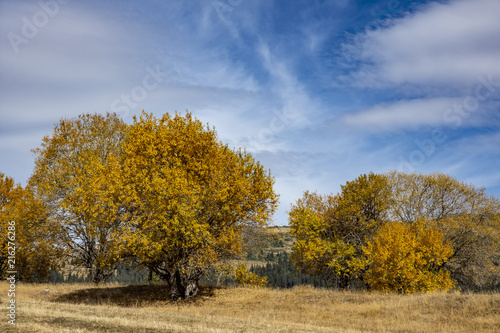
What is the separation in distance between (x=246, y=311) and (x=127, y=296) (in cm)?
1069

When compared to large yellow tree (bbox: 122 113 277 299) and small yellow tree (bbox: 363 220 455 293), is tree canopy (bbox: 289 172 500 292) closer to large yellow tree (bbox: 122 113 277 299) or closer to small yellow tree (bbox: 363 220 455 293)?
small yellow tree (bbox: 363 220 455 293)

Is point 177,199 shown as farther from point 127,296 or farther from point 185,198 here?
point 127,296

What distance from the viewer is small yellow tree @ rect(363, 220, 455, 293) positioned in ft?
112

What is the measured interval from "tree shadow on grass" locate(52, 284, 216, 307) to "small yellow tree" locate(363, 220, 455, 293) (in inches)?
654

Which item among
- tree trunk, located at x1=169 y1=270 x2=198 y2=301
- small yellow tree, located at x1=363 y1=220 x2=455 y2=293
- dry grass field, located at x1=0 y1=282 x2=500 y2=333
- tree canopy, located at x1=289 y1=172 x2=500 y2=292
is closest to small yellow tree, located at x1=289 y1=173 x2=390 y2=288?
tree canopy, located at x1=289 y1=172 x2=500 y2=292

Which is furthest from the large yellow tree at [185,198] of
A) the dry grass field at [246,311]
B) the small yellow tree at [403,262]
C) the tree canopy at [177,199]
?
the small yellow tree at [403,262]

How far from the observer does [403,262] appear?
3394 centimetres

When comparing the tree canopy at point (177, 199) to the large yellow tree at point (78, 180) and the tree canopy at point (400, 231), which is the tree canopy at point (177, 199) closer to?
the large yellow tree at point (78, 180)

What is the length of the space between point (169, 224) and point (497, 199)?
4298 centimetres

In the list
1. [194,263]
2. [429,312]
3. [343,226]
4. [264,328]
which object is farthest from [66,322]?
[343,226]

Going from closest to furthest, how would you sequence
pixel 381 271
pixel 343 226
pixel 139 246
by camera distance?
1. pixel 139 246
2. pixel 381 271
3. pixel 343 226

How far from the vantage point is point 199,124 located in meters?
26.2

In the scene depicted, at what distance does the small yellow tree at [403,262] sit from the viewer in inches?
1347

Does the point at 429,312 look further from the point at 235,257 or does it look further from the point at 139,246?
the point at 139,246
